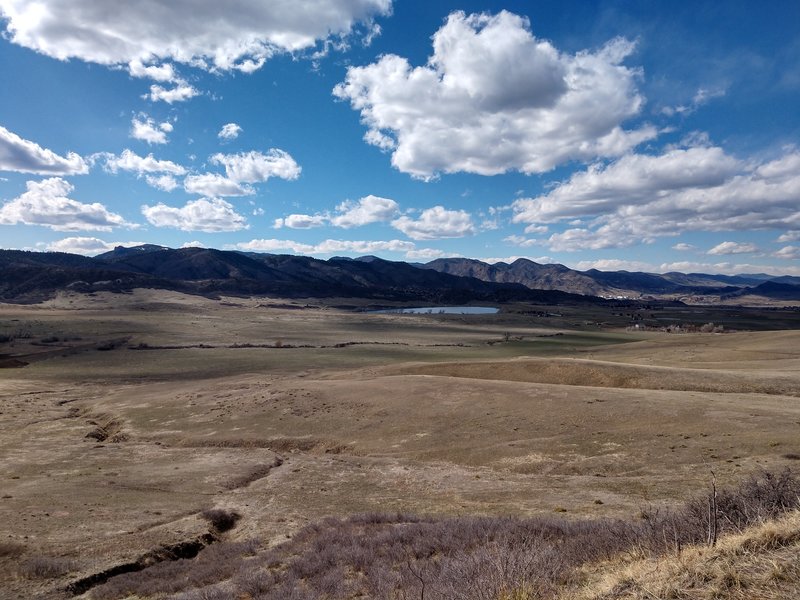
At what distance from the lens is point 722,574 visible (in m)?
7.21

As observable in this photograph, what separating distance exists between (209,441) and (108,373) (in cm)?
4293

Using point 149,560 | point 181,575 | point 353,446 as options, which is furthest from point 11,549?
point 353,446

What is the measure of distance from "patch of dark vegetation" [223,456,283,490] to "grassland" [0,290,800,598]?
149 mm

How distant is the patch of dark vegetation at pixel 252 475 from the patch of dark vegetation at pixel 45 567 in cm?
945

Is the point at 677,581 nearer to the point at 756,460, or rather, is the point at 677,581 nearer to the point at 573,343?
the point at 756,460

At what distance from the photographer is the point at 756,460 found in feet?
66.8

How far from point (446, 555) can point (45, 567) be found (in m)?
11.0

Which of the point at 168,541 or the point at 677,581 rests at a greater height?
the point at 677,581

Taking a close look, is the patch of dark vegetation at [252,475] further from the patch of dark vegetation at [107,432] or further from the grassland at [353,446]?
the patch of dark vegetation at [107,432]

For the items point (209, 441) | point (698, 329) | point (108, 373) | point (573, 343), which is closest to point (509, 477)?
point (209, 441)

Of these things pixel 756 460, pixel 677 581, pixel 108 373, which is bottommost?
pixel 108 373

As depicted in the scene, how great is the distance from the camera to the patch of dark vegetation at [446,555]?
30.6 feet

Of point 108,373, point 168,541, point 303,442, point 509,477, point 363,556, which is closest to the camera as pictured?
point 363,556

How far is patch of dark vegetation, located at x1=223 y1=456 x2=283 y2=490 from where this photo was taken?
78.1ft
